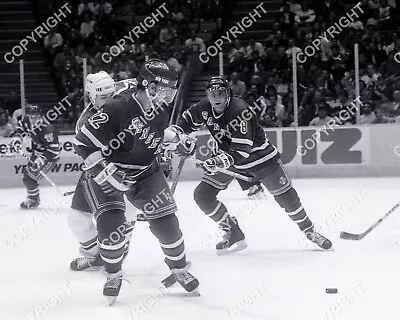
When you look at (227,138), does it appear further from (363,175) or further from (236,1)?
(236,1)

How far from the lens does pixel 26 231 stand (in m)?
6.37

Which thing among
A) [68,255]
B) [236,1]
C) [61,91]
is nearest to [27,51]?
[61,91]

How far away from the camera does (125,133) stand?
12.4 feet

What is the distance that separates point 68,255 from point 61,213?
86.1 inches

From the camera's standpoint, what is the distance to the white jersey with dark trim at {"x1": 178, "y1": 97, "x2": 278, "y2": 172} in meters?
4.79

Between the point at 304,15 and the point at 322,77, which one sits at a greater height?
the point at 304,15

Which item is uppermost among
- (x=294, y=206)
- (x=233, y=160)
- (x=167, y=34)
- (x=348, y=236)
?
(x=233, y=160)

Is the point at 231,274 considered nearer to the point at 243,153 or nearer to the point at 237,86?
the point at 243,153

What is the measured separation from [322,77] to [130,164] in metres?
6.68

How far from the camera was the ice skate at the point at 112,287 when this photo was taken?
3840 mm

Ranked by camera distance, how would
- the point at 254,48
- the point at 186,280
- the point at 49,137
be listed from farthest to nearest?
the point at 254,48 < the point at 49,137 < the point at 186,280

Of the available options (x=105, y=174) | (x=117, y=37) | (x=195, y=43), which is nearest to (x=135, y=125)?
(x=105, y=174)

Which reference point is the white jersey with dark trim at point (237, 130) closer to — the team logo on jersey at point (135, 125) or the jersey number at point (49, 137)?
the team logo on jersey at point (135, 125)

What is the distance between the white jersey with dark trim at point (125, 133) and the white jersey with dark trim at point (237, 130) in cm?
95
